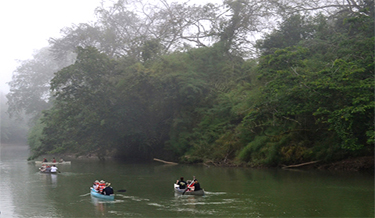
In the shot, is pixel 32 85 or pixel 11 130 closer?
pixel 32 85

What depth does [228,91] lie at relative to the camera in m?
38.2

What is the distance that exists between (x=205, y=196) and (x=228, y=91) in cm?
1925

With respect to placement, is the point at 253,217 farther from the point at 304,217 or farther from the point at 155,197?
the point at 155,197

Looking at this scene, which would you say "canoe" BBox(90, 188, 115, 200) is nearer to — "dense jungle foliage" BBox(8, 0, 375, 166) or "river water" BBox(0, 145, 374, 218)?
"river water" BBox(0, 145, 374, 218)

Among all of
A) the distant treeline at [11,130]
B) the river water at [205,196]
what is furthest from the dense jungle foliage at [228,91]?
the distant treeline at [11,130]

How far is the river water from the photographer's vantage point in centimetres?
1664

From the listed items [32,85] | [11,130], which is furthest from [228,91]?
[11,130]

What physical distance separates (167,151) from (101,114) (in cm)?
716

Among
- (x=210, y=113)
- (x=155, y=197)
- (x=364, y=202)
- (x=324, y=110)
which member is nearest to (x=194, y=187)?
(x=155, y=197)

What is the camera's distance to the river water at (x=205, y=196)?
16.6 meters

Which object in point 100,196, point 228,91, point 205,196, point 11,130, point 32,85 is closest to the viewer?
point 100,196

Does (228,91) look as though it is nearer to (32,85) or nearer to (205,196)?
(205,196)

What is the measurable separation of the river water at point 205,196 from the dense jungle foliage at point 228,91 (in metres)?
3.29

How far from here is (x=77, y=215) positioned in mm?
16516
